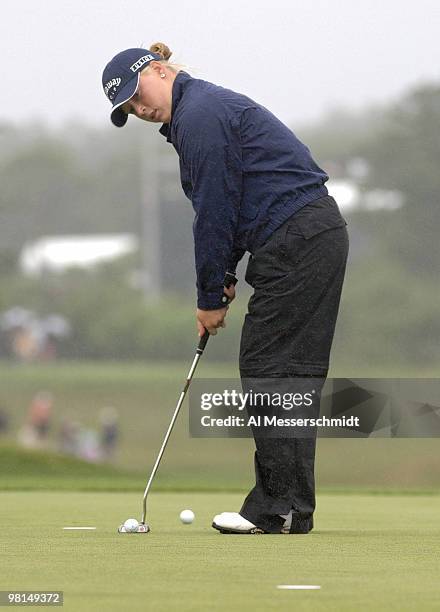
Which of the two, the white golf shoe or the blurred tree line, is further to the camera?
the blurred tree line

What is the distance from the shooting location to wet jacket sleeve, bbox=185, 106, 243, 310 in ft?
14.8

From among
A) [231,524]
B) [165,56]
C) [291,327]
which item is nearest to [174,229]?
[165,56]

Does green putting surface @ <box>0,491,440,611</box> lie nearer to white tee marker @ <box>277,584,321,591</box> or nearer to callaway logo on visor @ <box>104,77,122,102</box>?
white tee marker @ <box>277,584,321,591</box>

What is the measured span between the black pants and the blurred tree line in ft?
40.6

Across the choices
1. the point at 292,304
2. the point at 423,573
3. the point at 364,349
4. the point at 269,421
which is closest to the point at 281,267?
the point at 292,304

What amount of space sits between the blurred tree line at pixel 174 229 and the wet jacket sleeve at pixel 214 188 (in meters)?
12.4

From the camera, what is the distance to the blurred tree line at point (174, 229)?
18188 mm

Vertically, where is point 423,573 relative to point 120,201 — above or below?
below

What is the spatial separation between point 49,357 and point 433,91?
600 centimetres

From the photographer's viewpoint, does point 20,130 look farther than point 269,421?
Yes

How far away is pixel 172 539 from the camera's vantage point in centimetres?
421

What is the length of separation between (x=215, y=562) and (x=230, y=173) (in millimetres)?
1391

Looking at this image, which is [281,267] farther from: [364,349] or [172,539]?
[364,349]

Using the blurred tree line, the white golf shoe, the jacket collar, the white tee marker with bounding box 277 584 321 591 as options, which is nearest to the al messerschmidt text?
the white golf shoe
